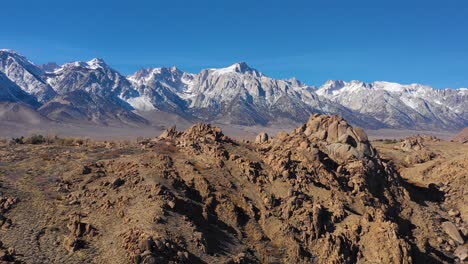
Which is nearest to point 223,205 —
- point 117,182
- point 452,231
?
point 117,182

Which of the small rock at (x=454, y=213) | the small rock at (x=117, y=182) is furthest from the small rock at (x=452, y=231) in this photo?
the small rock at (x=117, y=182)

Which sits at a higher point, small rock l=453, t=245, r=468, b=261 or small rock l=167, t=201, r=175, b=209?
small rock l=167, t=201, r=175, b=209

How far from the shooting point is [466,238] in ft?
99.7

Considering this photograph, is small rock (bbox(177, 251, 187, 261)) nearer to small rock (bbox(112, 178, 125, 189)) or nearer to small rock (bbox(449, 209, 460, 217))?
small rock (bbox(112, 178, 125, 189))

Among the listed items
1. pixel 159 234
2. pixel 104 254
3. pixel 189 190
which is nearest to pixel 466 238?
pixel 189 190

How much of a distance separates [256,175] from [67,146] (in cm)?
1557

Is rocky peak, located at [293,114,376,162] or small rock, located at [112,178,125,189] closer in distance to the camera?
small rock, located at [112,178,125,189]

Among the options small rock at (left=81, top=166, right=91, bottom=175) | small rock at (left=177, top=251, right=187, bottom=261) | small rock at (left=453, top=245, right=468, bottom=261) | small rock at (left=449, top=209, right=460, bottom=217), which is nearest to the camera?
small rock at (left=177, top=251, right=187, bottom=261)

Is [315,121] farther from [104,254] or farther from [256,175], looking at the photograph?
[104,254]

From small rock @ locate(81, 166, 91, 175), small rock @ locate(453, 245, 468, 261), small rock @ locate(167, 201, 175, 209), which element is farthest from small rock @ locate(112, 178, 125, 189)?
small rock @ locate(453, 245, 468, 261)

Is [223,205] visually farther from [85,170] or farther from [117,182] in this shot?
[85,170]

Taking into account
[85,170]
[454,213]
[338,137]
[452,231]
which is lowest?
[452,231]

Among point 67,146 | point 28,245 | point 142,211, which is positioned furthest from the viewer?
point 67,146

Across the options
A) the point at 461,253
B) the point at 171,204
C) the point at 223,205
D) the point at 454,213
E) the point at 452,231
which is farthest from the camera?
the point at 454,213
